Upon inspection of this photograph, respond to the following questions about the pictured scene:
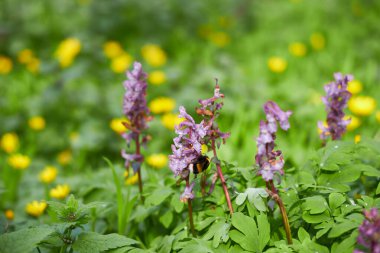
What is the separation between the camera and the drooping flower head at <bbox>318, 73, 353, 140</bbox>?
1.76 meters

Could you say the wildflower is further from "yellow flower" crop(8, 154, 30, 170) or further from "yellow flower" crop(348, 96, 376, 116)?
"yellow flower" crop(8, 154, 30, 170)

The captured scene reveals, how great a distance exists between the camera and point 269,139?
1349mm

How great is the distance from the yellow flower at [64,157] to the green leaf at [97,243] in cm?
189

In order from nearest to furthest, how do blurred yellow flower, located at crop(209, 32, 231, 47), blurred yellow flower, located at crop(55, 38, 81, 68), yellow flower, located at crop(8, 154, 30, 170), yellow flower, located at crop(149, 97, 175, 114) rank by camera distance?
1. yellow flower, located at crop(8, 154, 30, 170)
2. yellow flower, located at crop(149, 97, 175, 114)
3. blurred yellow flower, located at crop(55, 38, 81, 68)
4. blurred yellow flower, located at crop(209, 32, 231, 47)

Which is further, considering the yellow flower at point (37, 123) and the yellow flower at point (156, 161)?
the yellow flower at point (37, 123)

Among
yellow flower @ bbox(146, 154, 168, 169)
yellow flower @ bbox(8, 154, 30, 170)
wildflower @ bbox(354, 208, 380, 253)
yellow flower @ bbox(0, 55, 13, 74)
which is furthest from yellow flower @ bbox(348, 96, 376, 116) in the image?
yellow flower @ bbox(0, 55, 13, 74)

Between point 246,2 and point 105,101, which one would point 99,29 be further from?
point 246,2

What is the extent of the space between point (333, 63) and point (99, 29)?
→ 2.53m

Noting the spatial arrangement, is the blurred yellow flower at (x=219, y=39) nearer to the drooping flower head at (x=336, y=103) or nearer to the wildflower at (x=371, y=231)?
the drooping flower head at (x=336, y=103)

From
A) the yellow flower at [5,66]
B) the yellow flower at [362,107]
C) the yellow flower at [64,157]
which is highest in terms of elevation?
the yellow flower at [5,66]

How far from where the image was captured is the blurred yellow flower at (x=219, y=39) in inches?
197

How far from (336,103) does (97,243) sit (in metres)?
1.17

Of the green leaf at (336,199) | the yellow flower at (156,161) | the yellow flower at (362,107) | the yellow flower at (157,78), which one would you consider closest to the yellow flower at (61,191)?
the yellow flower at (156,161)

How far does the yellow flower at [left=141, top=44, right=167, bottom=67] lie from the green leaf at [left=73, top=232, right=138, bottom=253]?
2924mm
